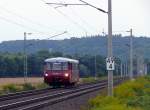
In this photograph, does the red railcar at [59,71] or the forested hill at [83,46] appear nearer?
the red railcar at [59,71]

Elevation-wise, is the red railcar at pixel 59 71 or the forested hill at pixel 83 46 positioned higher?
the forested hill at pixel 83 46

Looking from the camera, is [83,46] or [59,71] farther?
[83,46]

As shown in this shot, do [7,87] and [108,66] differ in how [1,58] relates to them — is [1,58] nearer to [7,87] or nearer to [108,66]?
[7,87]

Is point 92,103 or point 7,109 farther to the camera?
point 92,103

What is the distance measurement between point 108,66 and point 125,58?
13360cm

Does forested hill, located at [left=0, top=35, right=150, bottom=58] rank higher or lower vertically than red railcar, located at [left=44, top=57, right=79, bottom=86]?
higher

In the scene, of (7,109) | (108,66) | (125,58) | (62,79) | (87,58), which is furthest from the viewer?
(125,58)

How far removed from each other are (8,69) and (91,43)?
5686 centimetres

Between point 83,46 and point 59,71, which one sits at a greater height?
point 83,46

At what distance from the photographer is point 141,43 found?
586 feet

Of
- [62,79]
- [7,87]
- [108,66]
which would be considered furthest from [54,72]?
[108,66]

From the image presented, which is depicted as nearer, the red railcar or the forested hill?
the red railcar

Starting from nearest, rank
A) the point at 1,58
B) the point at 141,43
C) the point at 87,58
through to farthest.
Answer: the point at 1,58
the point at 87,58
the point at 141,43

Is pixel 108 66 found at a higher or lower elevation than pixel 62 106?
higher
